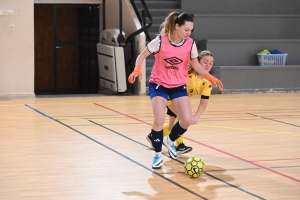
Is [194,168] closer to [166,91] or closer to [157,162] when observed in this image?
[157,162]

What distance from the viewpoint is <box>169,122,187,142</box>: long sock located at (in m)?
5.79

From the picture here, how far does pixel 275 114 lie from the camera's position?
9.10 m

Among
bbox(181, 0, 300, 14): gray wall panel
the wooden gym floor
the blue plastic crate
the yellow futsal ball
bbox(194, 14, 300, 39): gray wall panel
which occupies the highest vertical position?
bbox(181, 0, 300, 14): gray wall panel

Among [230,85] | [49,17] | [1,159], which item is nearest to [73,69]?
[49,17]

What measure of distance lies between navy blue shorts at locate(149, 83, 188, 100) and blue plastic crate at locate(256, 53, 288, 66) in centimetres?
688

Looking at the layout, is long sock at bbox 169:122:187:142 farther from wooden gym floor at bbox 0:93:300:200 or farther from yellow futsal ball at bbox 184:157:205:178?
yellow futsal ball at bbox 184:157:205:178

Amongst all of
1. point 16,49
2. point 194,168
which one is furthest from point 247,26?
point 194,168

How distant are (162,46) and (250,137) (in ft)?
7.20

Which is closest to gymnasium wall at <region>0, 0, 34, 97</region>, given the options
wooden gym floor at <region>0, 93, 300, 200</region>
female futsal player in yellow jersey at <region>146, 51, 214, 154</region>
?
wooden gym floor at <region>0, 93, 300, 200</region>

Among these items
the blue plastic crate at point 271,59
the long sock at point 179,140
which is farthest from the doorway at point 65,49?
the long sock at point 179,140

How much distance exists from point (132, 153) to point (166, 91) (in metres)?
0.94

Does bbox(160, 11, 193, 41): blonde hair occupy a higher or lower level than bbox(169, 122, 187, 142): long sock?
higher

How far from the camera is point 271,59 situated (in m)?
12.2

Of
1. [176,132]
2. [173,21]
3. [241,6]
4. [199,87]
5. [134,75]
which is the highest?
[241,6]
